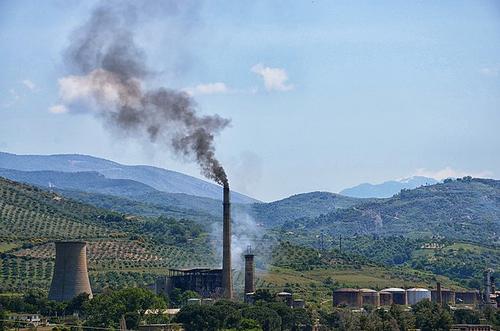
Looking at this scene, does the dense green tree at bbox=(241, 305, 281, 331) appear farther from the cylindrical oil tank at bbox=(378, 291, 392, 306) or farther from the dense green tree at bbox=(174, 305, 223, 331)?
the cylindrical oil tank at bbox=(378, 291, 392, 306)

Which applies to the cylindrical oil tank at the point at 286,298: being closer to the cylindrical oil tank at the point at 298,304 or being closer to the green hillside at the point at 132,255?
the cylindrical oil tank at the point at 298,304

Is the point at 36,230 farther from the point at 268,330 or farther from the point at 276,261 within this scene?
the point at 268,330

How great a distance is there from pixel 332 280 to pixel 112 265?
20702 millimetres

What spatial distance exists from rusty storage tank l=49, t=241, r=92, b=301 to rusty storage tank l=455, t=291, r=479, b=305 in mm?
36676

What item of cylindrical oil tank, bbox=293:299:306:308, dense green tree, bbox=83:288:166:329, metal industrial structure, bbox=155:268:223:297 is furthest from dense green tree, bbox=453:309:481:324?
dense green tree, bbox=83:288:166:329

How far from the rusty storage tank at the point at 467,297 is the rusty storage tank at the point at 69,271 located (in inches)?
1444

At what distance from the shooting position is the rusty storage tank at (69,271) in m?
78.4

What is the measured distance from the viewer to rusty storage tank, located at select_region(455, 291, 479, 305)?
10338 centimetres

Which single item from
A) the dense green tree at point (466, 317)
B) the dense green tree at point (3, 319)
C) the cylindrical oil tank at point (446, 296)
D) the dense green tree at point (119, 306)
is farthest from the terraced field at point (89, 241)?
the dense green tree at point (466, 317)

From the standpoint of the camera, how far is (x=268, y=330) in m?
73.2

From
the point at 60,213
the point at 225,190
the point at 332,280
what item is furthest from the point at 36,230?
the point at 225,190

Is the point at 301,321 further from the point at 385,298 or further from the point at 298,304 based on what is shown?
the point at 385,298

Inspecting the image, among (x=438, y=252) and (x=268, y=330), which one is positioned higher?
(x=438, y=252)

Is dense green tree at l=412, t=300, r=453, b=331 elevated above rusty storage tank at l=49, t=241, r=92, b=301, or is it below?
below
